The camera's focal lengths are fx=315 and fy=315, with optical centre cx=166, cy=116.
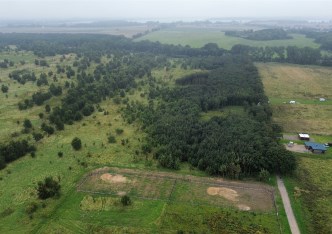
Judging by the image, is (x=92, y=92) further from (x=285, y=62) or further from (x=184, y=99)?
(x=285, y=62)

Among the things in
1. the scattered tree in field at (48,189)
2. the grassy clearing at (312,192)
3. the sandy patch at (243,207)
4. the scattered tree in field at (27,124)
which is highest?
the scattered tree in field at (27,124)

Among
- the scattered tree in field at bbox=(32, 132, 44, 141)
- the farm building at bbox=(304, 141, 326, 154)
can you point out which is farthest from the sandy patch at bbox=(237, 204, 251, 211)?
the scattered tree in field at bbox=(32, 132, 44, 141)

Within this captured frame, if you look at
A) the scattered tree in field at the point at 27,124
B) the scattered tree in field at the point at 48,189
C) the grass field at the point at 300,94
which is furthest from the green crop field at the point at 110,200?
the grass field at the point at 300,94

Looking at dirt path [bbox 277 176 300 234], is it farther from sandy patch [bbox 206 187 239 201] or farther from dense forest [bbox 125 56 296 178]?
sandy patch [bbox 206 187 239 201]

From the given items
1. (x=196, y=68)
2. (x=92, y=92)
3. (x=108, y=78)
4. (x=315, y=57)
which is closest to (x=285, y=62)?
(x=315, y=57)

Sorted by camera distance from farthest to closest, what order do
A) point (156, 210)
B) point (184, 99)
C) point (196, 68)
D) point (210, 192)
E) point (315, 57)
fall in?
point (315, 57) < point (196, 68) < point (184, 99) < point (210, 192) < point (156, 210)

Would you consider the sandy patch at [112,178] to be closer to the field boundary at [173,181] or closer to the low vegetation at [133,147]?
the field boundary at [173,181]

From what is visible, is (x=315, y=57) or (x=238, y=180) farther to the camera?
(x=315, y=57)
